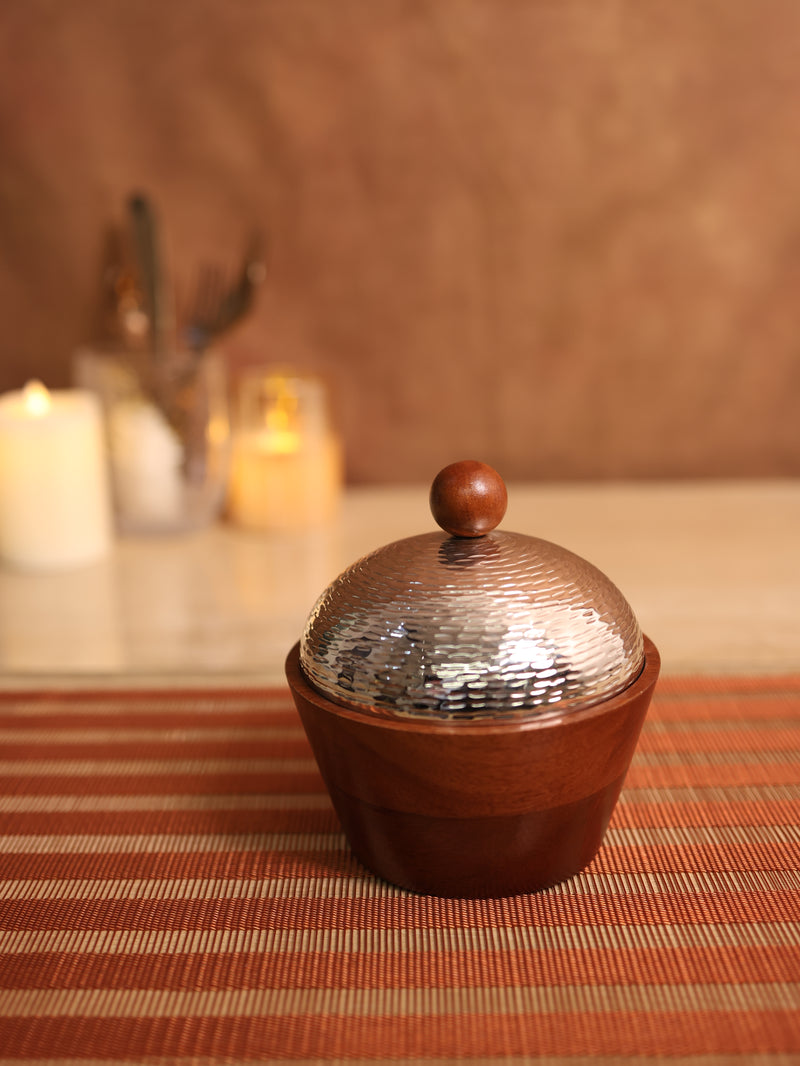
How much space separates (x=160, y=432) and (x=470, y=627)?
62 cm

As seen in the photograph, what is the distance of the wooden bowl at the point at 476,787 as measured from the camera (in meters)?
0.40

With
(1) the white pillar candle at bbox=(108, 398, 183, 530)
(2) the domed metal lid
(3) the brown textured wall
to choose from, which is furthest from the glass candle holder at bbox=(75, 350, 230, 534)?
(2) the domed metal lid

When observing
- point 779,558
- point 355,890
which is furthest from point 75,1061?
point 779,558

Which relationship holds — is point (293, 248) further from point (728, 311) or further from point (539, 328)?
point (728, 311)

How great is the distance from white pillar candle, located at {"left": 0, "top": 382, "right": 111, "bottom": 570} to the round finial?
555 mm

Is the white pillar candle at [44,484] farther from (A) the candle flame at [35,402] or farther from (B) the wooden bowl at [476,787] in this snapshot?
(B) the wooden bowl at [476,787]

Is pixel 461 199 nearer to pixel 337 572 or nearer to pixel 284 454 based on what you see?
pixel 284 454

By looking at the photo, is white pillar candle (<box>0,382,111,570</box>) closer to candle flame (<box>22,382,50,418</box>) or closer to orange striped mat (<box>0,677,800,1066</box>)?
candle flame (<box>22,382,50,418</box>)

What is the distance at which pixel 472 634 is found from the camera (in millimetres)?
409

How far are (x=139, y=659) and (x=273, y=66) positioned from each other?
620 millimetres

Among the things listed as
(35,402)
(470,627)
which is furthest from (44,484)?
(470,627)

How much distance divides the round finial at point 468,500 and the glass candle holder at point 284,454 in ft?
1.75

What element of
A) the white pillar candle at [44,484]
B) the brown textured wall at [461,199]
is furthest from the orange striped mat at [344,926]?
the brown textured wall at [461,199]

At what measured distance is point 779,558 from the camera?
0.88m
